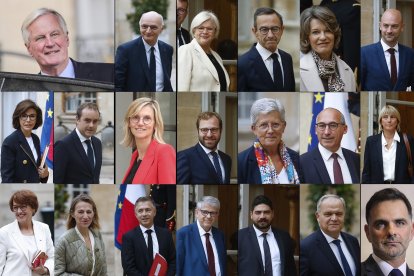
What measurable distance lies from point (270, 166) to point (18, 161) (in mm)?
2372

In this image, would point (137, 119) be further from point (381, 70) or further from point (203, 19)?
point (381, 70)

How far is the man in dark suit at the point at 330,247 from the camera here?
8852mm

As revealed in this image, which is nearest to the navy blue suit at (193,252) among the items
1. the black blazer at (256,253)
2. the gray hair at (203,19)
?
the black blazer at (256,253)

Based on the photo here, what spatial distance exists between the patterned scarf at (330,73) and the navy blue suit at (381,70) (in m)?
0.23

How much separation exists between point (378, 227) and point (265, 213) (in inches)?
41.7

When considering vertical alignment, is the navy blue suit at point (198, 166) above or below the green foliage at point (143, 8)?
below

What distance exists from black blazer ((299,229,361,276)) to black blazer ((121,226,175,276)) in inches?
48.5

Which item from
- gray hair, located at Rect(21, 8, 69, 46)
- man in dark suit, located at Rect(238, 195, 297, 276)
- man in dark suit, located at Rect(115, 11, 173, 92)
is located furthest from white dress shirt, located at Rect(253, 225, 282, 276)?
gray hair, located at Rect(21, 8, 69, 46)

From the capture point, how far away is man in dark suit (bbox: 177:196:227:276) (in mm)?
8883

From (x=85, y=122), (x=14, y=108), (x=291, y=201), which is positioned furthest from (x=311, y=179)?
(x=14, y=108)

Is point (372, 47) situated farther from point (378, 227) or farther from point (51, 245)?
point (51, 245)

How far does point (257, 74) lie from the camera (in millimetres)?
8875

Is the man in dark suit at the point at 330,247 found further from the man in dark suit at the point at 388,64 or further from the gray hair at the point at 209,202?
the man in dark suit at the point at 388,64

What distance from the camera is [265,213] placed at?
29.0 feet
